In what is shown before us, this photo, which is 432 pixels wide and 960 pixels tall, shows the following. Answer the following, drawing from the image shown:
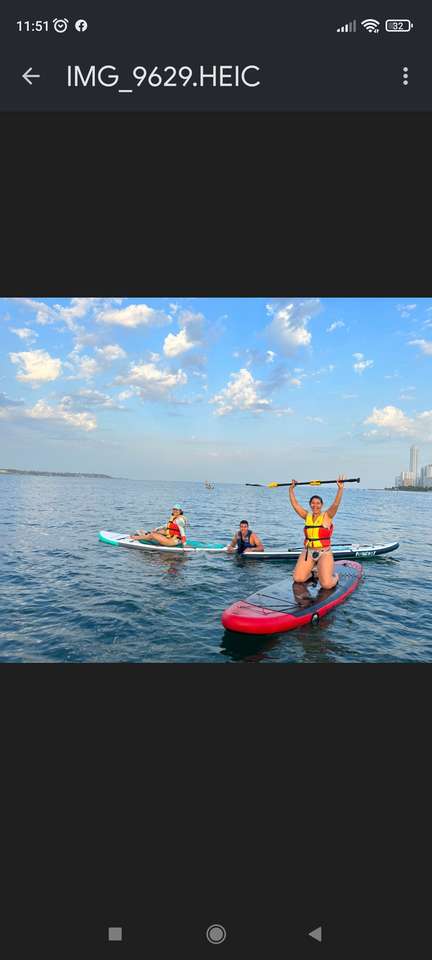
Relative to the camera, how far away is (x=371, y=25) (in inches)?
95.9

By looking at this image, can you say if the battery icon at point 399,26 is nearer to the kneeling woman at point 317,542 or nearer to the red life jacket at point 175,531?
the kneeling woman at point 317,542

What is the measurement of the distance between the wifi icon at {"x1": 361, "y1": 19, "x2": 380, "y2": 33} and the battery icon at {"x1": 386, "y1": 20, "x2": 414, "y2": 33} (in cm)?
7

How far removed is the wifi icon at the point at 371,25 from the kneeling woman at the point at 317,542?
27.5ft

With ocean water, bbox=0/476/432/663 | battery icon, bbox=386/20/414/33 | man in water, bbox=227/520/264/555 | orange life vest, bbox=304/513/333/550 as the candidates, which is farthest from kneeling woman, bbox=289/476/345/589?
battery icon, bbox=386/20/414/33

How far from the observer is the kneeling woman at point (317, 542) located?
1024cm

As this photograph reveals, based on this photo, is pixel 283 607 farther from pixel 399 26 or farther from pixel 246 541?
pixel 399 26

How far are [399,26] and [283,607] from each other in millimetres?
8755

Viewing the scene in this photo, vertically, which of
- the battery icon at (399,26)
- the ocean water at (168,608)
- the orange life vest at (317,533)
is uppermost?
the battery icon at (399,26)

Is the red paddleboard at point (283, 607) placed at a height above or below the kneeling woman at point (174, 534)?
below

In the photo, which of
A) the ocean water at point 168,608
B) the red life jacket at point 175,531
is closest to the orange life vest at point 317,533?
the ocean water at point 168,608
